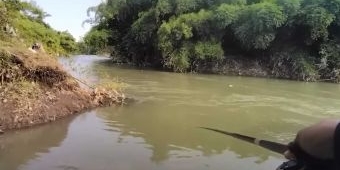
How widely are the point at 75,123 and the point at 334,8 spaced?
15.9m

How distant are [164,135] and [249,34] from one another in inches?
586

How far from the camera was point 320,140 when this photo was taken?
5.00 feet

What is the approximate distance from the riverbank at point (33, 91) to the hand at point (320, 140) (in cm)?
626

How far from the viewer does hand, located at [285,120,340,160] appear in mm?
1504

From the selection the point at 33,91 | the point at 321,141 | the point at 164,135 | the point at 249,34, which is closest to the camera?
the point at 321,141

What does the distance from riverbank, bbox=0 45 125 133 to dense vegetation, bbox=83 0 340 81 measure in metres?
13.3

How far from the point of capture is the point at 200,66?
2300cm

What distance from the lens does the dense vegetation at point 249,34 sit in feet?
67.7

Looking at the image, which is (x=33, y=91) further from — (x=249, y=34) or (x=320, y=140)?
(x=249, y=34)

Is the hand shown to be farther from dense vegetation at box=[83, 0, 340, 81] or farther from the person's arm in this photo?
dense vegetation at box=[83, 0, 340, 81]

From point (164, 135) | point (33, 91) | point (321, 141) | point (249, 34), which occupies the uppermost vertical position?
point (249, 34)

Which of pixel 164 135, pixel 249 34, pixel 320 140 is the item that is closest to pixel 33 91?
pixel 164 135

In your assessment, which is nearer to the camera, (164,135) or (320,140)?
(320,140)

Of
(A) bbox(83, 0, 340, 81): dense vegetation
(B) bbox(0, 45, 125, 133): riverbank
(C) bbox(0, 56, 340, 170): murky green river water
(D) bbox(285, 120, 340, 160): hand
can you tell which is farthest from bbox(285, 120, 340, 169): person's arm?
(A) bbox(83, 0, 340, 81): dense vegetation
